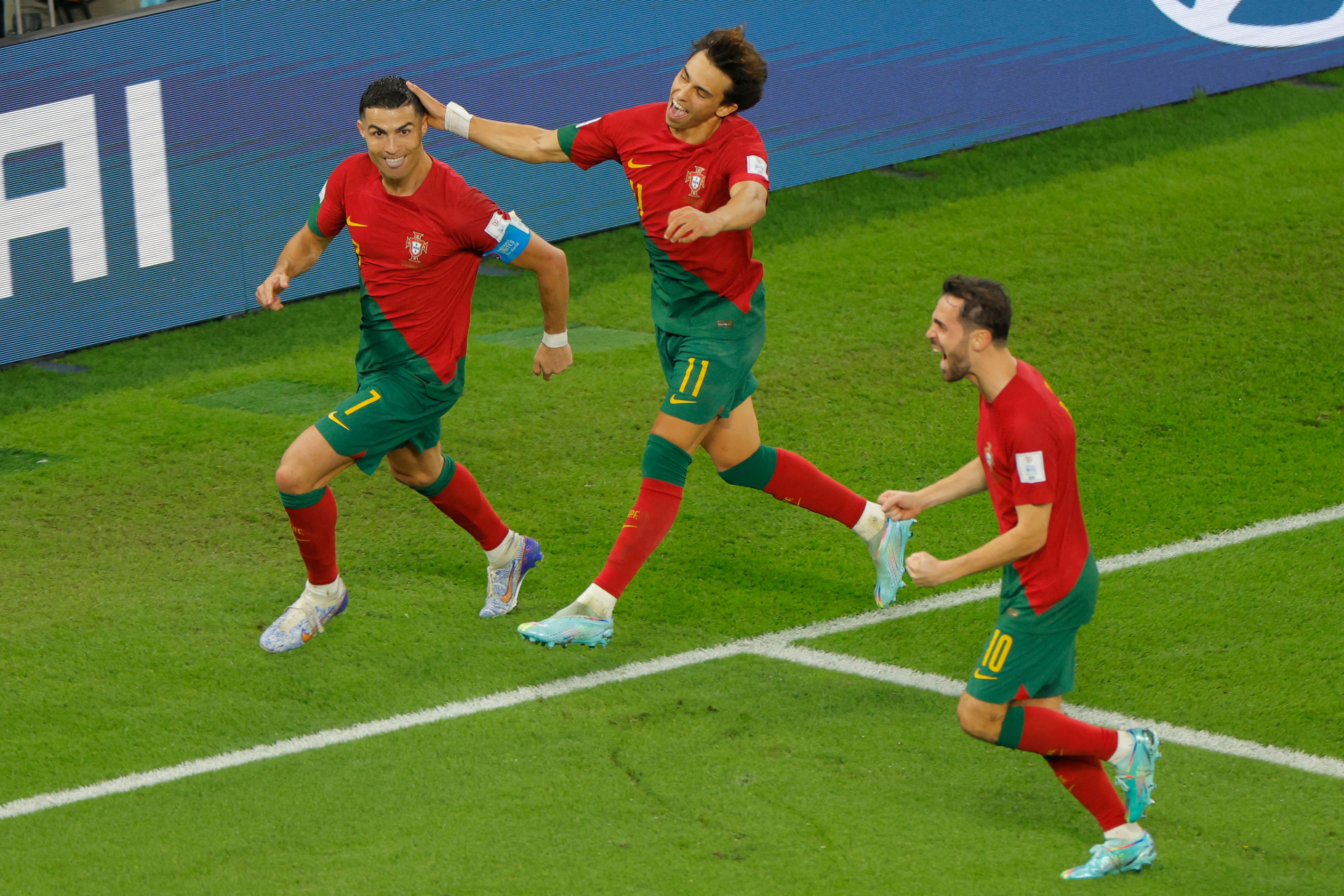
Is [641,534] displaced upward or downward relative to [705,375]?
downward

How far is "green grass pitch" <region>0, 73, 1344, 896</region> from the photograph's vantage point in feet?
14.4

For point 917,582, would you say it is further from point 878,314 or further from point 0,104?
point 0,104

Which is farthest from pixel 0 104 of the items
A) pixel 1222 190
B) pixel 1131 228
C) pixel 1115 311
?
pixel 1222 190

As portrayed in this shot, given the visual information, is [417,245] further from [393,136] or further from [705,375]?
[705,375]

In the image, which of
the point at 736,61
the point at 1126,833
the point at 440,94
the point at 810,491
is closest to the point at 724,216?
the point at 736,61

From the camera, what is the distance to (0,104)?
8.60 metres

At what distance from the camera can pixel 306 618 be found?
5.77 meters

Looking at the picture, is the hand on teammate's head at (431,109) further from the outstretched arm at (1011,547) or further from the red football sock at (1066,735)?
the red football sock at (1066,735)

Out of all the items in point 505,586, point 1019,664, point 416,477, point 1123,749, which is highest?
point 1019,664

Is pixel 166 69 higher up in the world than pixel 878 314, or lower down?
higher up

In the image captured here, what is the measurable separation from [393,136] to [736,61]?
125 cm

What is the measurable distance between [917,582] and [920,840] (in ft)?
2.83

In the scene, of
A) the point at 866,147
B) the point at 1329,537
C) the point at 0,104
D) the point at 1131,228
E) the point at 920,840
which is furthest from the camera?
the point at 866,147

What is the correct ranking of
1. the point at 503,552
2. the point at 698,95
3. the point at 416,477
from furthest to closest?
the point at 503,552 < the point at 416,477 < the point at 698,95
